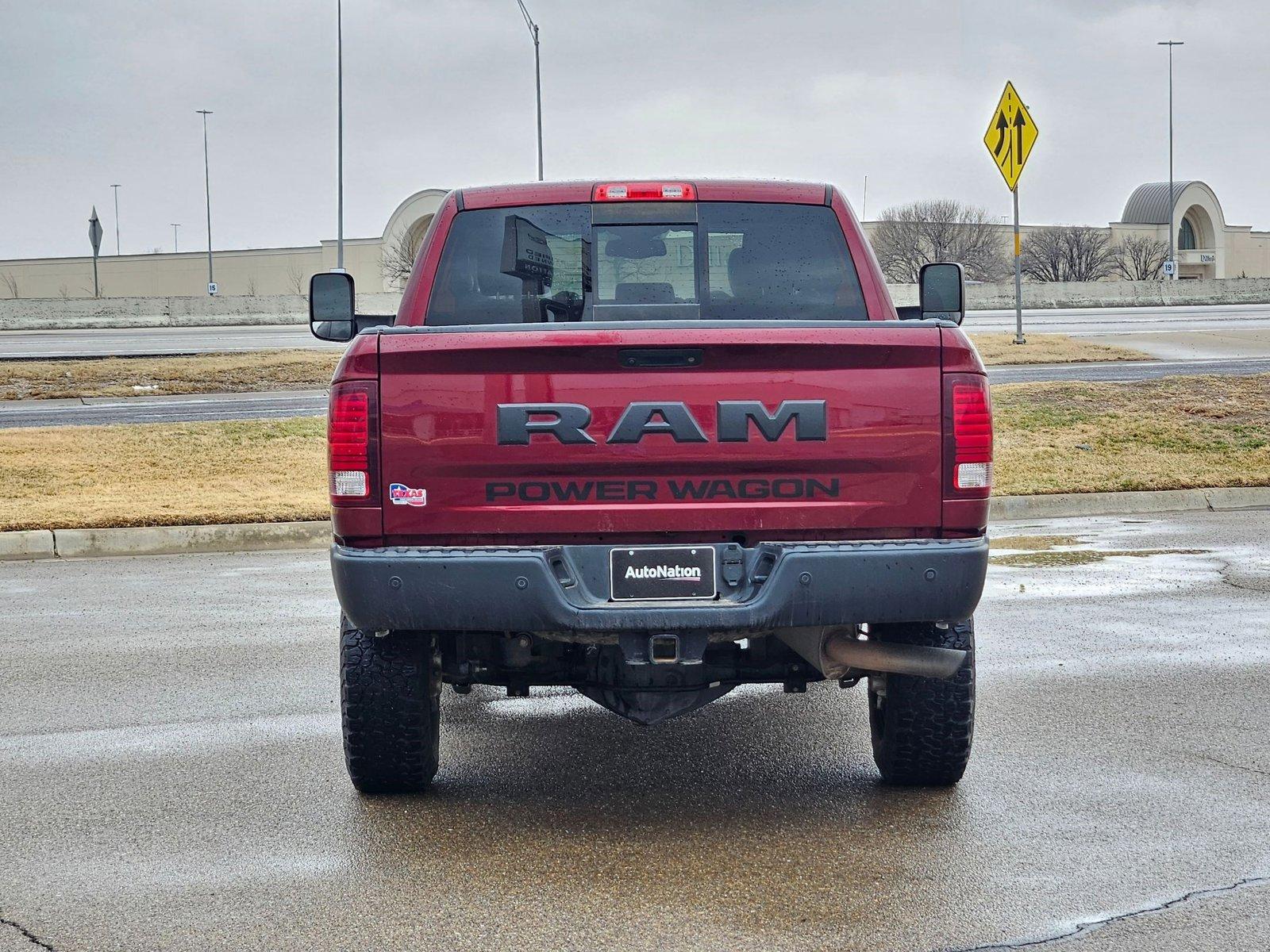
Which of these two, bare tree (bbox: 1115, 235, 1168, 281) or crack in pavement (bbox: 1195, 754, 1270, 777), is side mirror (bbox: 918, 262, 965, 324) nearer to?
crack in pavement (bbox: 1195, 754, 1270, 777)

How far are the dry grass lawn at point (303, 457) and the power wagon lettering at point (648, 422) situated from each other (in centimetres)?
816

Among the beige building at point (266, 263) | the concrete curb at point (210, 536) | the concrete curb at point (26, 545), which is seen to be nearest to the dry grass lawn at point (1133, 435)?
the concrete curb at point (210, 536)

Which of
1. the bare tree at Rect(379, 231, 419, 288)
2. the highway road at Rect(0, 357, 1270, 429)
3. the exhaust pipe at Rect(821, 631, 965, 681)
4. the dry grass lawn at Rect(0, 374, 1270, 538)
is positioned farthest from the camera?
the bare tree at Rect(379, 231, 419, 288)

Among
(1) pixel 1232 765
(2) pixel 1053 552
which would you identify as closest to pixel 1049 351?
(2) pixel 1053 552

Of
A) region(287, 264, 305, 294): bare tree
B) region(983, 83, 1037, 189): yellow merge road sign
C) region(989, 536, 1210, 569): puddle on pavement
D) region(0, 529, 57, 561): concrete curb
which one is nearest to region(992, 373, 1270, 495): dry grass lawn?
region(989, 536, 1210, 569): puddle on pavement

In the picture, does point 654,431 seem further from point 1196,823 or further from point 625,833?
point 1196,823

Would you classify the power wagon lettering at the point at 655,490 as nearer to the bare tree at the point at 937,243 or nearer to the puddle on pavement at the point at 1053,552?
the puddle on pavement at the point at 1053,552

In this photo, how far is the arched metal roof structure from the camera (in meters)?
91.6

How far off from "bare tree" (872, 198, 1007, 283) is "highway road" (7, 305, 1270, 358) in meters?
36.1

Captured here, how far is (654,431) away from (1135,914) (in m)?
1.86

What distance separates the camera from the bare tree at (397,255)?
7756 centimetres

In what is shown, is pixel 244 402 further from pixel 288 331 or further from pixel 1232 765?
pixel 288 331

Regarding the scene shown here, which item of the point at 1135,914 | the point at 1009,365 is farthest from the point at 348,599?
the point at 1009,365

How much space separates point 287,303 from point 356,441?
54076mm
